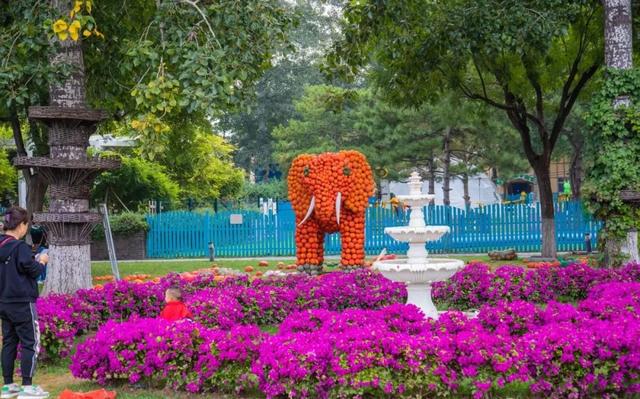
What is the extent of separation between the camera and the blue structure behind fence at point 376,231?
23.2 m

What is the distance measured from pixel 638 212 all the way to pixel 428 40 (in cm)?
659

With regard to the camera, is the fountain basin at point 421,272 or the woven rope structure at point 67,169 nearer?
the fountain basin at point 421,272

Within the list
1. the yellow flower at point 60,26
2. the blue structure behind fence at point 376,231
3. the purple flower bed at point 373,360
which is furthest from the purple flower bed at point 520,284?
the blue structure behind fence at point 376,231

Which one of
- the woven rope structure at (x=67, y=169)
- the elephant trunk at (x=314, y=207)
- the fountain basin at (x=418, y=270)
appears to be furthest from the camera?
the elephant trunk at (x=314, y=207)

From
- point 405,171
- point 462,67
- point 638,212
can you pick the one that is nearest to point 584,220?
point 462,67

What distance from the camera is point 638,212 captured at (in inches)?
475

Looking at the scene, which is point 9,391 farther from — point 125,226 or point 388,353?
point 125,226

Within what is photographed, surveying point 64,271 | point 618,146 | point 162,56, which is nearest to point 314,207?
point 162,56

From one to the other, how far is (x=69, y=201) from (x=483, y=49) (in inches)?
348

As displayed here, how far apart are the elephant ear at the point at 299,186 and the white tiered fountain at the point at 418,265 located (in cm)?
499

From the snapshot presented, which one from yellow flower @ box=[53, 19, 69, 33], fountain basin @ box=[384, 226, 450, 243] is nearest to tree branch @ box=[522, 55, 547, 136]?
fountain basin @ box=[384, 226, 450, 243]

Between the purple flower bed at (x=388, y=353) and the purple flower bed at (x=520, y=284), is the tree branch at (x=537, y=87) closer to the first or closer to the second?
the purple flower bed at (x=520, y=284)

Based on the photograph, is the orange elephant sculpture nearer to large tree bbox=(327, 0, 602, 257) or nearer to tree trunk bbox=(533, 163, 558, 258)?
large tree bbox=(327, 0, 602, 257)

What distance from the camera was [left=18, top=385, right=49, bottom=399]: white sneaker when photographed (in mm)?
6535
